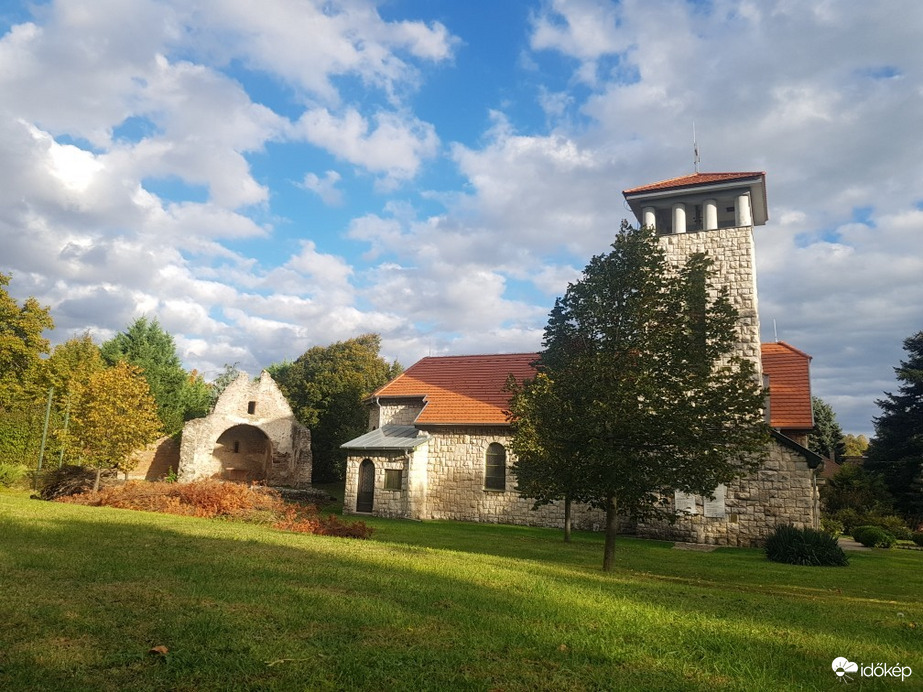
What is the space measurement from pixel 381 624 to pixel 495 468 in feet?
66.8

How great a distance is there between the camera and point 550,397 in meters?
12.3

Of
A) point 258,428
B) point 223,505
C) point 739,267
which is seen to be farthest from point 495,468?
point 258,428

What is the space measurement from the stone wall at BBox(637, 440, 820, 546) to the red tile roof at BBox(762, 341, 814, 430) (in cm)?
193

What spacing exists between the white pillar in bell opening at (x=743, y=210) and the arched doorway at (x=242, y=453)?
30.6m

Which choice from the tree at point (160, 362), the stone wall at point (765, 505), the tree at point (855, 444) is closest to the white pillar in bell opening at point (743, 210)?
the stone wall at point (765, 505)

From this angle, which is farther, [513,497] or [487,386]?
[487,386]

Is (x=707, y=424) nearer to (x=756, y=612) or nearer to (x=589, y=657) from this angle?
(x=756, y=612)

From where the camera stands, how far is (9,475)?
25891 millimetres

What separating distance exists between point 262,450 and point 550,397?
3165 centimetres

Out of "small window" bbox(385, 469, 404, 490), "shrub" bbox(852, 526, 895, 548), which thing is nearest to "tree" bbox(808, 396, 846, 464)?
"shrub" bbox(852, 526, 895, 548)

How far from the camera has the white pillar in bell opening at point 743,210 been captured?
22.7 m

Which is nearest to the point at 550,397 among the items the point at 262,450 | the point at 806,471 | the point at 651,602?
the point at 651,602

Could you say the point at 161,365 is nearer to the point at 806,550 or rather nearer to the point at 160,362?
the point at 160,362

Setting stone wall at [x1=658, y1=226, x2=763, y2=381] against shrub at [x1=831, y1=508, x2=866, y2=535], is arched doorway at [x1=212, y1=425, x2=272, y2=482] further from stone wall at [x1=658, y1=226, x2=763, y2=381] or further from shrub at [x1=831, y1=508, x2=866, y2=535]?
shrub at [x1=831, y1=508, x2=866, y2=535]
